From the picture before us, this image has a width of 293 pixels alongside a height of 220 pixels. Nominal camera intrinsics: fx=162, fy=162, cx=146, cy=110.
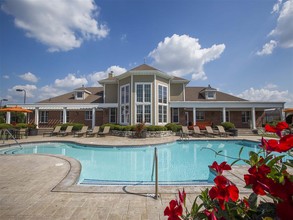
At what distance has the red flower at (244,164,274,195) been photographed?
1025mm

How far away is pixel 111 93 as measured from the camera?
86.4ft

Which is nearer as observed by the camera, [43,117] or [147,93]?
[147,93]

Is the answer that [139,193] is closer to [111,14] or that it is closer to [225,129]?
[111,14]

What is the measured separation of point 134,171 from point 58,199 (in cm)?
479

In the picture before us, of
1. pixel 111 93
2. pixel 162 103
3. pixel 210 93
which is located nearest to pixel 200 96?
pixel 210 93

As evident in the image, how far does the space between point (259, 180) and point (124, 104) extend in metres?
22.1

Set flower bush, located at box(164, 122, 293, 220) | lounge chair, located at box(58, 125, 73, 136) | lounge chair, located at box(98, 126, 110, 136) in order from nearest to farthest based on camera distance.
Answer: flower bush, located at box(164, 122, 293, 220) → lounge chair, located at box(98, 126, 110, 136) → lounge chair, located at box(58, 125, 73, 136)

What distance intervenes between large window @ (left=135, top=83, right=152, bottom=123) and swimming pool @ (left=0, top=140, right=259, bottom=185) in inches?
242

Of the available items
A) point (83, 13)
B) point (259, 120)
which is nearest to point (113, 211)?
point (83, 13)

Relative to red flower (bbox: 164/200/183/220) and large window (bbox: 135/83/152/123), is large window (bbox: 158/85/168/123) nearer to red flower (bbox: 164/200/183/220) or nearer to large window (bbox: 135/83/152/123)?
large window (bbox: 135/83/152/123)

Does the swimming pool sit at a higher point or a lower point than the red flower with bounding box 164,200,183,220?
lower

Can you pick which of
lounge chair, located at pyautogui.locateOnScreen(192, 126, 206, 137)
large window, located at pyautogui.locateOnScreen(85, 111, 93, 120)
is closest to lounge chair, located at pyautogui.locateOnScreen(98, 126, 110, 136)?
large window, located at pyautogui.locateOnScreen(85, 111, 93, 120)

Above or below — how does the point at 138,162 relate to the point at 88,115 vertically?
below

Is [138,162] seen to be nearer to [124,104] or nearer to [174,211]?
[174,211]
